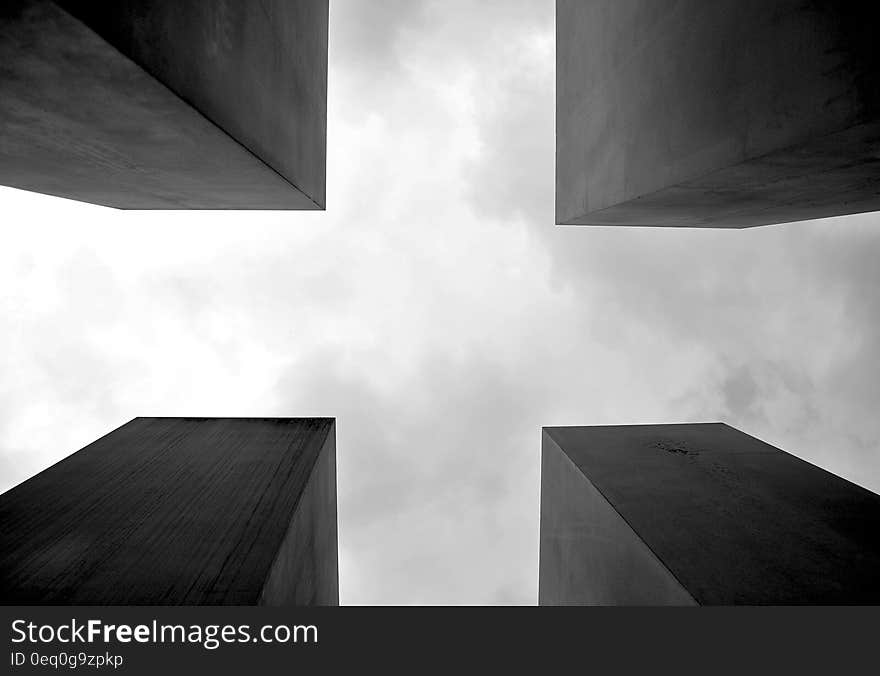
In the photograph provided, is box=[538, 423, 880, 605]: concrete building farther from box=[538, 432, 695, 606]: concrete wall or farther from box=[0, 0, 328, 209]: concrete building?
box=[0, 0, 328, 209]: concrete building

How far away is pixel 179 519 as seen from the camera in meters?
6.41

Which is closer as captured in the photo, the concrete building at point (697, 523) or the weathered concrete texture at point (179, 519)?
the weathered concrete texture at point (179, 519)

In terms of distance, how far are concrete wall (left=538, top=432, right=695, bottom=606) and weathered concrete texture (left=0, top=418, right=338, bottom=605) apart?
4158 millimetres

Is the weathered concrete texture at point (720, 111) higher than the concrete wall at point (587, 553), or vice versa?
the weathered concrete texture at point (720, 111)

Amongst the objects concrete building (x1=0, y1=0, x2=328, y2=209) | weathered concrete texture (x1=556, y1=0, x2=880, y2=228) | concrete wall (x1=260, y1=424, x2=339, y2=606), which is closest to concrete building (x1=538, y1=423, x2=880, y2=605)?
weathered concrete texture (x1=556, y1=0, x2=880, y2=228)

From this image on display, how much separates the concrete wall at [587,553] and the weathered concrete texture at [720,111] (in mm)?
4359

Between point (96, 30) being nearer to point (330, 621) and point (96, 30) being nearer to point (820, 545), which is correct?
point (330, 621)

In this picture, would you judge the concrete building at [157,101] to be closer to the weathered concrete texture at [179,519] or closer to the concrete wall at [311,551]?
the weathered concrete texture at [179,519]

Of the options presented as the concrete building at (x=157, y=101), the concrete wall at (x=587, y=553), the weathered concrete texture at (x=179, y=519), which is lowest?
the concrete wall at (x=587, y=553)

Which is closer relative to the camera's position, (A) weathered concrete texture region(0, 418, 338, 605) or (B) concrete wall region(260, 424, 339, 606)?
(A) weathered concrete texture region(0, 418, 338, 605)

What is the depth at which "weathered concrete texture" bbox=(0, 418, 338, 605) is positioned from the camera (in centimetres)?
539

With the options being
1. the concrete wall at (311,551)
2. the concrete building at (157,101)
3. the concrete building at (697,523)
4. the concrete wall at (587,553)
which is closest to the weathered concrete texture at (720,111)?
the concrete building at (697,523)

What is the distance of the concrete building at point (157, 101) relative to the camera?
3.43m

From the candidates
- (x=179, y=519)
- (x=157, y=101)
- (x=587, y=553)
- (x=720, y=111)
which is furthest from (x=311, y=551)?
(x=720, y=111)
